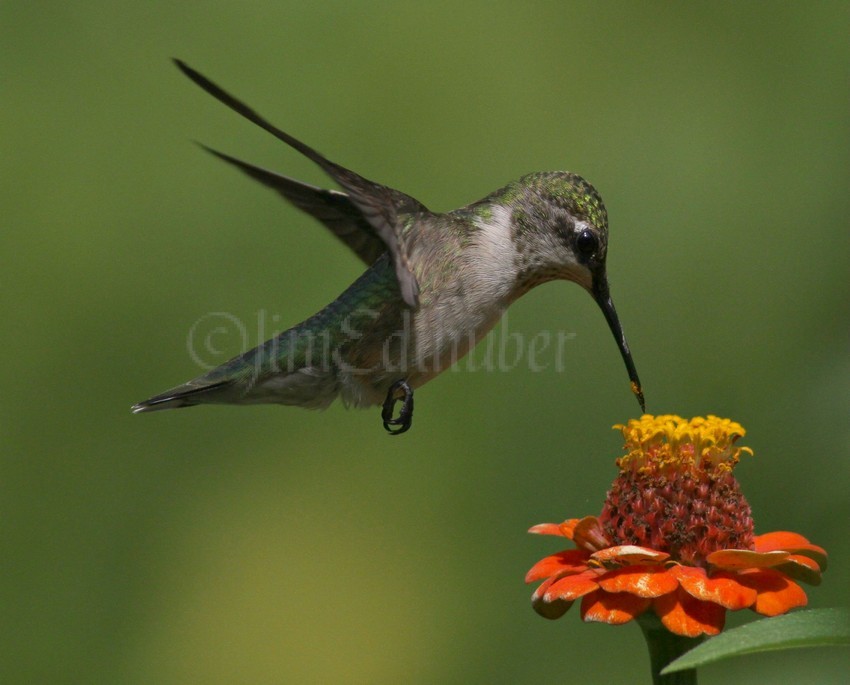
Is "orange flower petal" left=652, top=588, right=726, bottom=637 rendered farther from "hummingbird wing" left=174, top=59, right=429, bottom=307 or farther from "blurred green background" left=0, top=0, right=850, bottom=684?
"blurred green background" left=0, top=0, right=850, bottom=684

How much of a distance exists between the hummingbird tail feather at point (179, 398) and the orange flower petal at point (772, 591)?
3.66 feet

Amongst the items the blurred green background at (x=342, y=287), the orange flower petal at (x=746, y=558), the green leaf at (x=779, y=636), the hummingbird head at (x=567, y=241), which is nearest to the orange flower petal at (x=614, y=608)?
the orange flower petal at (x=746, y=558)

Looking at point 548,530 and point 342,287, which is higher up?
point 342,287

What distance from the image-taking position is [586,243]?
2004 mm

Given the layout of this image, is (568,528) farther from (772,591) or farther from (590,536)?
(772,591)

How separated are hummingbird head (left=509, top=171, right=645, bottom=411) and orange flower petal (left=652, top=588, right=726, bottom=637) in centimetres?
66

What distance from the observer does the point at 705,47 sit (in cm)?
361

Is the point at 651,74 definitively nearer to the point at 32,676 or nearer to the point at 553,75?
the point at 553,75

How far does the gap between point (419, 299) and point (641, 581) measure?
767mm

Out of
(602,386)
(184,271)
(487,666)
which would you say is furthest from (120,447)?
(602,386)

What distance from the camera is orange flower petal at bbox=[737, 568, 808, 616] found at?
1392 millimetres

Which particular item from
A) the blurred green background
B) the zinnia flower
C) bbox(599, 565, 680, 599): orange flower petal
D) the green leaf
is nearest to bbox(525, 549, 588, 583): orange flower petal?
the zinnia flower

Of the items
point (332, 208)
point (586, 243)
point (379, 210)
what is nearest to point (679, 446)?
point (586, 243)

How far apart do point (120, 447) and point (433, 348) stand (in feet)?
4.79
